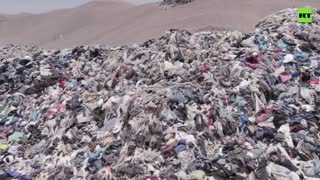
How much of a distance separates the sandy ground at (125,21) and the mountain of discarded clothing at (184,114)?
6031 mm

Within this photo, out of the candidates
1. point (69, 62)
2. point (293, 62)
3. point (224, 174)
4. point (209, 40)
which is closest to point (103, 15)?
point (69, 62)

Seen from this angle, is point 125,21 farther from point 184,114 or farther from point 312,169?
point 312,169

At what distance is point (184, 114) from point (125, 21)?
50.9 ft

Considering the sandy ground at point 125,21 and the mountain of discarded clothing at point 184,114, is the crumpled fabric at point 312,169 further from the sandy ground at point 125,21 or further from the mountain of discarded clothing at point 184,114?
the sandy ground at point 125,21

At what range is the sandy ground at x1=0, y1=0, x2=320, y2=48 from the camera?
55.9ft

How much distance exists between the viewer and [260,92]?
8008 millimetres

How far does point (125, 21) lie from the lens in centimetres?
2298

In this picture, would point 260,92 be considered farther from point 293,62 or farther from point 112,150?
point 112,150

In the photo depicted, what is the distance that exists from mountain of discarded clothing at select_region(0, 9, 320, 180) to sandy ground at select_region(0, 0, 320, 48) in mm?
6031

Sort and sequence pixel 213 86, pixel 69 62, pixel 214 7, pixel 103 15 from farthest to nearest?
pixel 103 15 < pixel 214 7 < pixel 69 62 < pixel 213 86

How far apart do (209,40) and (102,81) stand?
1864mm

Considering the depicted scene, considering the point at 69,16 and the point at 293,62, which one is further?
the point at 69,16

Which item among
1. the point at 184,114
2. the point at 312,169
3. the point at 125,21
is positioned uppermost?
the point at 184,114

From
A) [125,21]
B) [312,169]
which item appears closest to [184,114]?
[312,169]
